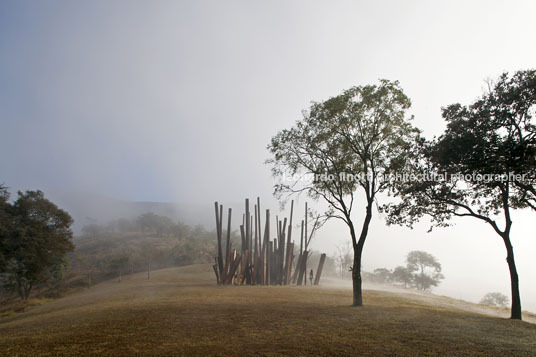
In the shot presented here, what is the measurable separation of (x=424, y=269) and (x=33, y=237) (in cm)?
5776

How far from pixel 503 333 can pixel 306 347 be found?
6298 millimetres

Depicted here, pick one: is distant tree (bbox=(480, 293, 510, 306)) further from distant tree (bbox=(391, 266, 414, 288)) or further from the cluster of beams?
the cluster of beams

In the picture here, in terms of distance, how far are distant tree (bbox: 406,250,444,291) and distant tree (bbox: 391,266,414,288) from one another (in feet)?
2.17

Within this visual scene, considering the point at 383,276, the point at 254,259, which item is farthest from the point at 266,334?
the point at 383,276

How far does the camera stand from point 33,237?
24.5m

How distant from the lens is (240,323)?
8836 mm

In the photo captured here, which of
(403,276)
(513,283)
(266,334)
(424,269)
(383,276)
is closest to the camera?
(266,334)

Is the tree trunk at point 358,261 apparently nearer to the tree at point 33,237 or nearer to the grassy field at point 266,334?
the grassy field at point 266,334

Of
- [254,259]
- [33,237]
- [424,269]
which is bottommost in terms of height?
[424,269]

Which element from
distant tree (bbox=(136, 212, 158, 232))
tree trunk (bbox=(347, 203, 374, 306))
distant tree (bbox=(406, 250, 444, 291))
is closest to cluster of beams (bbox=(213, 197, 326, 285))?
tree trunk (bbox=(347, 203, 374, 306))

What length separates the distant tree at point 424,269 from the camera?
53.0 meters

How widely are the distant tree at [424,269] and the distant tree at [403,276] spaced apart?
66 centimetres

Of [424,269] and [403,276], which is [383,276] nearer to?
[403,276]

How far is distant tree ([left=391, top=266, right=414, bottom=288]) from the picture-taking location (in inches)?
2098
